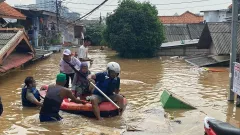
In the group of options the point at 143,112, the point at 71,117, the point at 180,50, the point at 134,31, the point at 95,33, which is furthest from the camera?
the point at 95,33

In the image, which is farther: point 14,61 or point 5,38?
point 14,61

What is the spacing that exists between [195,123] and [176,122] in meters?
0.43

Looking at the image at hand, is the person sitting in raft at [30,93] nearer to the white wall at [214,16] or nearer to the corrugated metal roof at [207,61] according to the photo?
the corrugated metal roof at [207,61]

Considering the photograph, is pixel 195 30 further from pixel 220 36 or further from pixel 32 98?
pixel 32 98

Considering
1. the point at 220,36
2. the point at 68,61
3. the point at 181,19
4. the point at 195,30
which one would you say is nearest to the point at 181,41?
the point at 195,30

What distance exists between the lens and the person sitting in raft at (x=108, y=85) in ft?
26.3

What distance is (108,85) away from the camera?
8289 mm

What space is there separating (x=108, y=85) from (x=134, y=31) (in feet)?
63.2

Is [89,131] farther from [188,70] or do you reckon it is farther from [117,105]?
[188,70]

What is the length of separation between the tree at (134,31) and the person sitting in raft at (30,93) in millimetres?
18216

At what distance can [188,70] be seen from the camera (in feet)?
62.2

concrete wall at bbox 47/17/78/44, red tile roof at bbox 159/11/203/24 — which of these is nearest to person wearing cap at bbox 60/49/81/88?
concrete wall at bbox 47/17/78/44

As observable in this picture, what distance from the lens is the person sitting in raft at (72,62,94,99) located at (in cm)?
911

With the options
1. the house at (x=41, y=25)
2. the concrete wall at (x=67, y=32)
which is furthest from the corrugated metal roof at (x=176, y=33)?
the concrete wall at (x=67, y=32)
